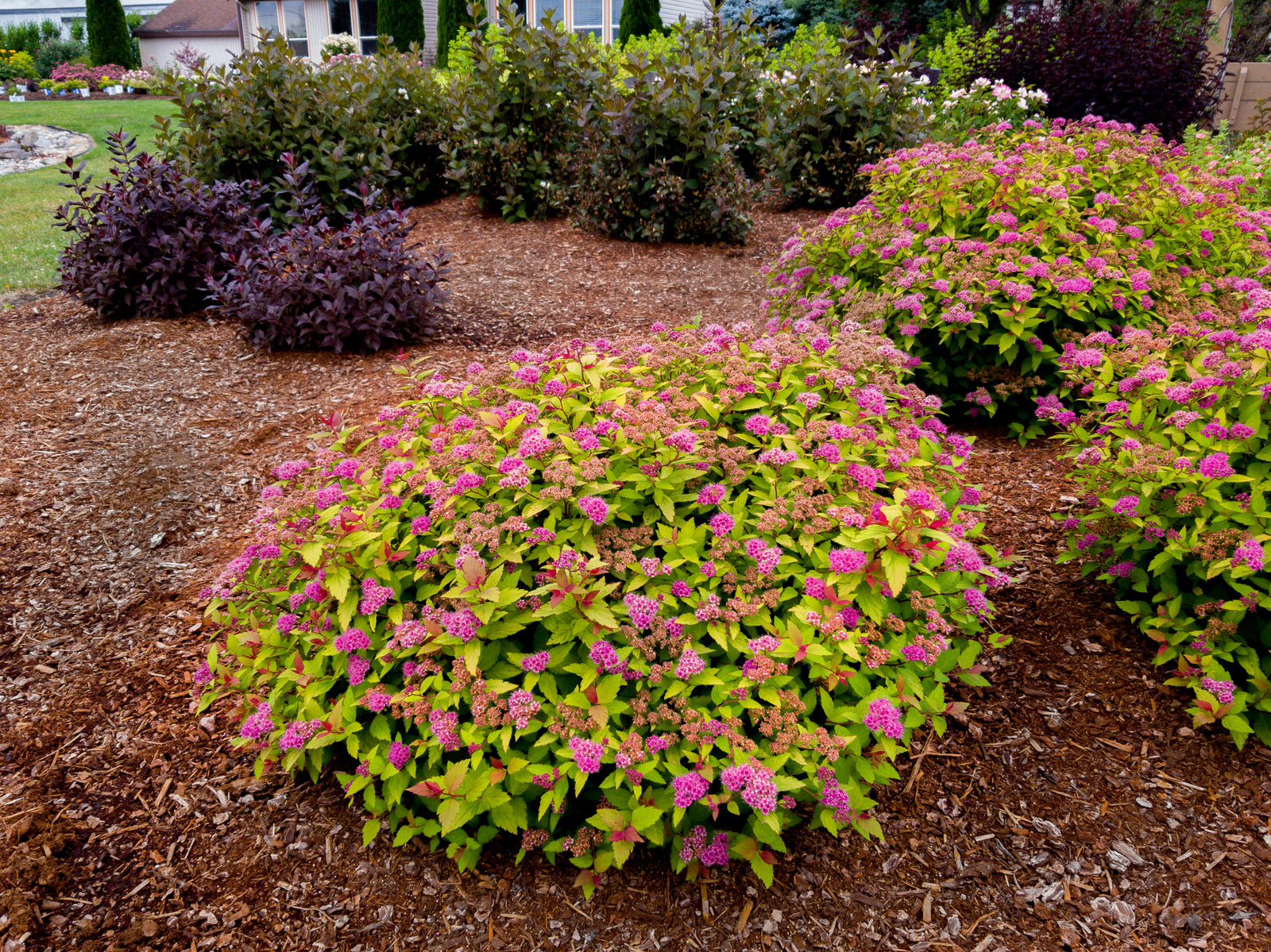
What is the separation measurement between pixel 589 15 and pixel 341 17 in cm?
891

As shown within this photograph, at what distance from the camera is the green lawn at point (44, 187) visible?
793 centimetres

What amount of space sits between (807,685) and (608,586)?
600 mm

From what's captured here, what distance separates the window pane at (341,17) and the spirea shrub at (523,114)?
22.4m

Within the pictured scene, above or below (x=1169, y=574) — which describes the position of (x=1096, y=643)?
below

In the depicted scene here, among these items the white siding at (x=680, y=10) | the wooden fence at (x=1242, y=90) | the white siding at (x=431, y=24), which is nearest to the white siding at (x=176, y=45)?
the white siding at (x=431, y=24)

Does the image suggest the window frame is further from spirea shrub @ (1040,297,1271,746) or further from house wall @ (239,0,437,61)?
spirea shrub @ (1040,297,1271,746)

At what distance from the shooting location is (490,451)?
2031 millimetres

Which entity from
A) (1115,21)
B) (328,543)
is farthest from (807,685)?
(1115,21)

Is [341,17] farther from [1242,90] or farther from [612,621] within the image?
[612,621]

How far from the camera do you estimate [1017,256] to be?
12.1ft

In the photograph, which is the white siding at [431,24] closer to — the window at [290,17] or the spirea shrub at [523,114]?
the window at [290,17]

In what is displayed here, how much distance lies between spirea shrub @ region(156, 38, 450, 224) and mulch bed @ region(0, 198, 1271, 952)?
4.50m

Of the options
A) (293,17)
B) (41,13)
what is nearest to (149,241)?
(293,17)

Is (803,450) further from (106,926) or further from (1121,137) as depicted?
(1121,137)
